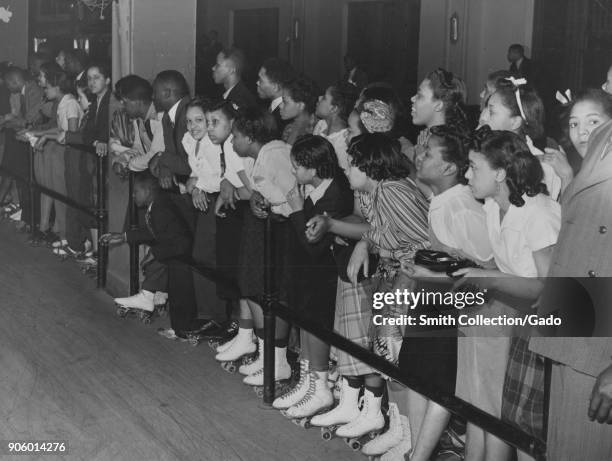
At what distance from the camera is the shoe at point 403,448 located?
3.23 meters

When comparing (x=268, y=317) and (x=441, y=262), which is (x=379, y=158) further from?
(x=268, y=317)

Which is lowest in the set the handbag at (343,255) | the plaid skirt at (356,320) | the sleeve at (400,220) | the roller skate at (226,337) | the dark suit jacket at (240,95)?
the roller skate at (226,337)

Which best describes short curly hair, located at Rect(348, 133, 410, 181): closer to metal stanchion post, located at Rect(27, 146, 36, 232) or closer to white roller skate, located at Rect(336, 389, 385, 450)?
white roller skate, located at Rect(336, 389, 385, 450)

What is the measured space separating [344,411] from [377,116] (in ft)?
3.37

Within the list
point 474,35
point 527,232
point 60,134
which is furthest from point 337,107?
point 474,35

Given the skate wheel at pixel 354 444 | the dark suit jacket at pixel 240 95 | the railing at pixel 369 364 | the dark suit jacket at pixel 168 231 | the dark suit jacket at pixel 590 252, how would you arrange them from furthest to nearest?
1. the dark suit jacket at pixel 240 95
2. the dark suit jacket at pixel 168 231
3. the skate wheel at pixel 354 444
4. the railing at pixel 369 364
5. the dark suit jacket at pixel 590 252

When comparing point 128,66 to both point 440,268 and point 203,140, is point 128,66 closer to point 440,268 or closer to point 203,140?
point 203,140

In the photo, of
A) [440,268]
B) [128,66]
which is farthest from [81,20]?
[440,268]

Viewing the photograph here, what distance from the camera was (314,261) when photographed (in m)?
3.77

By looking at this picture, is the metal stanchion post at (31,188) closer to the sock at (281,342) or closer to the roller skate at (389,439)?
the sock at (281,342)

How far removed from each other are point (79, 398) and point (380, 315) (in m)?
1.27

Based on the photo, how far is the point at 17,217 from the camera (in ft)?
24.6

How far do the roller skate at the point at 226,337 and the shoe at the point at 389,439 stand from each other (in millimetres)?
1310

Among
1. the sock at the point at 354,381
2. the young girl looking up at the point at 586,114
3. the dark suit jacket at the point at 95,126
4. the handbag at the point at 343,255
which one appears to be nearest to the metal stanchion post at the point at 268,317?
the handbag at the point at 343,255
